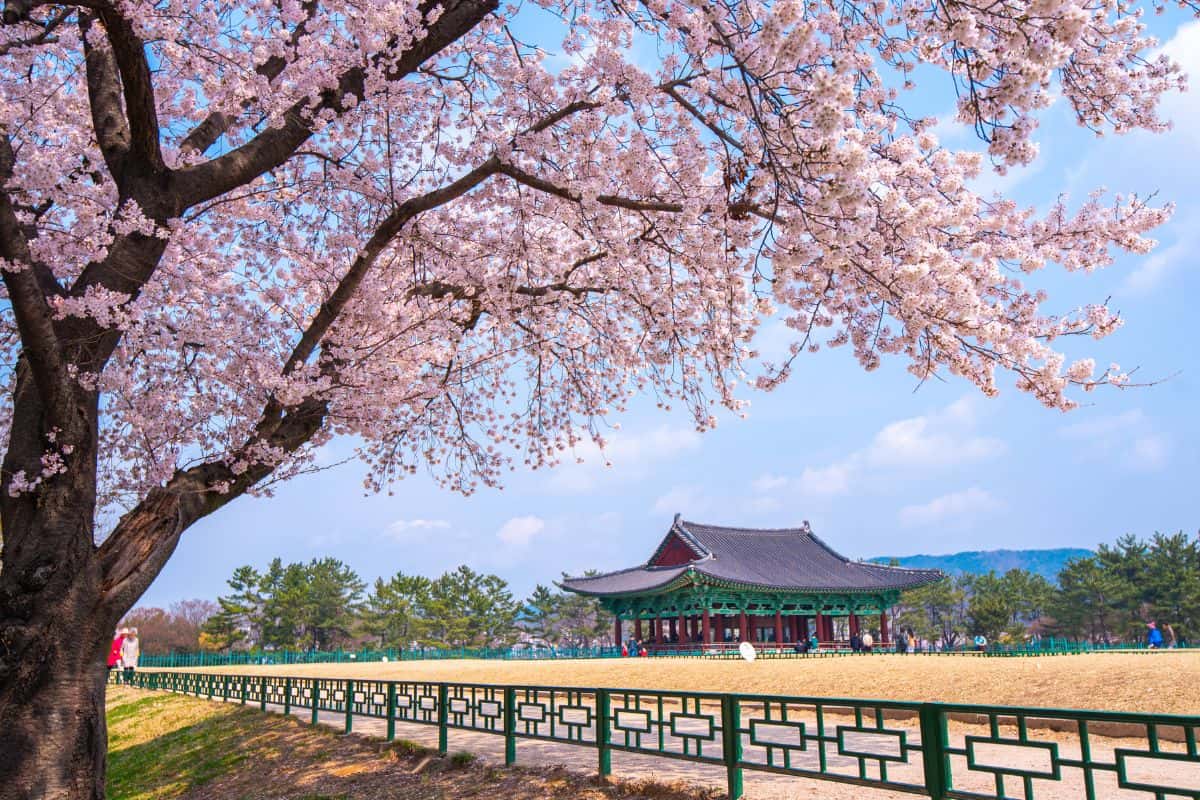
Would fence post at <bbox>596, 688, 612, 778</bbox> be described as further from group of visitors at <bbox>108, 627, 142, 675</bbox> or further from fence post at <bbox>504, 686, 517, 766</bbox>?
group of visitors at <bbox>108, 627, 142, 675</bbox>

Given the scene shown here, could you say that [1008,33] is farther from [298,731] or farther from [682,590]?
[682,590]

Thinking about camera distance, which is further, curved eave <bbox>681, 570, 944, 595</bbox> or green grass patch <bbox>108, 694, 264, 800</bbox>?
curved eave <bbox>681, 570, 944, 595</bbox>

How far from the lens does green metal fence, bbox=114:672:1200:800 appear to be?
470 centimetres

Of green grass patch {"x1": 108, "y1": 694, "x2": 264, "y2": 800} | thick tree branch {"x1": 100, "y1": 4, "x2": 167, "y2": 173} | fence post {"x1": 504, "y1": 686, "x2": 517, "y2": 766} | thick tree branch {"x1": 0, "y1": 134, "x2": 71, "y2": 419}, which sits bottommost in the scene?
green grass patch {"x1": 108, "y1": 694, "x2": 264, "y2": 800}

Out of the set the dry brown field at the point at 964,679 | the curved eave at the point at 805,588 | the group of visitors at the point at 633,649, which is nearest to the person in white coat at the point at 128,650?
the dry brown field at the point at 964,679

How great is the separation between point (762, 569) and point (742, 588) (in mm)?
4098

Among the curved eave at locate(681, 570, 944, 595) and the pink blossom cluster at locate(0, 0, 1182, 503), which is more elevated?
the pink blossom cluster at locate(0, 0, 1182, 503)

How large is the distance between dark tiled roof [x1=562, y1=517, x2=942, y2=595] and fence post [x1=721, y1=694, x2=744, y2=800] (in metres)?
31.7

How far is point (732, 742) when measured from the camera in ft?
21.3

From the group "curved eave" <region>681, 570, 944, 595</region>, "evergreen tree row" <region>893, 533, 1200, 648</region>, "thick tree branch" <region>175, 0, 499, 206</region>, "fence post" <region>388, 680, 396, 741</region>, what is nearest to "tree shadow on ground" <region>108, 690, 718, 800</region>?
"fence post" <region>388, 680, 396, 741</region>

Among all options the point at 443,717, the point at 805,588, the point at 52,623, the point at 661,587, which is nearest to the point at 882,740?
the point at 443,717

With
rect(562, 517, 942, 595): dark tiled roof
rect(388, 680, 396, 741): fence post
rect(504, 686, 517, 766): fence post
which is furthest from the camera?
rect(562, 517, 942, 595): dark tiled roof

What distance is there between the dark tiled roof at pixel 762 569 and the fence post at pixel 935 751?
108 ft

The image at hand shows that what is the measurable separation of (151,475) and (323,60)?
4589 millimetres
